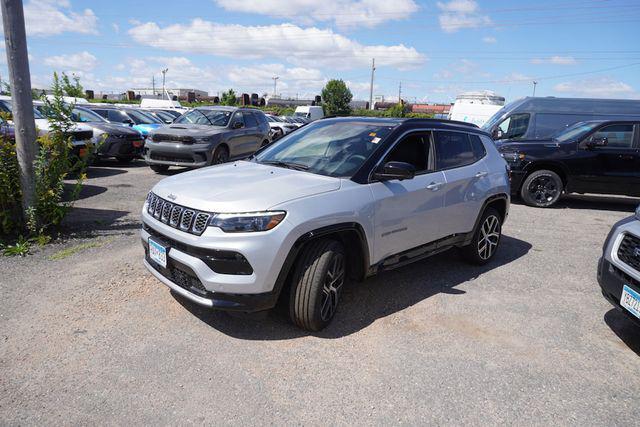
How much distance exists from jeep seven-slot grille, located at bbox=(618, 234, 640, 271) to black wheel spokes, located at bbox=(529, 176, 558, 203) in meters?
6.21

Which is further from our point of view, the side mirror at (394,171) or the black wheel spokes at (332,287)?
the side mirror at (394,171)

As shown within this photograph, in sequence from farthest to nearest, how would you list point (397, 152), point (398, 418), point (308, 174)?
point (397, 152), point (308, 174), point (398, 418)

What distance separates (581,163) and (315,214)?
800 centimetres

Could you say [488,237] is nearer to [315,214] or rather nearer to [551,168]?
[315,214]

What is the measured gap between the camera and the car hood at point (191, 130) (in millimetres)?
10625

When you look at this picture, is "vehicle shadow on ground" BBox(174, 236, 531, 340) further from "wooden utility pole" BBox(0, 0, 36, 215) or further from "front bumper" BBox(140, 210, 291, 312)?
"wooden utility pole" BBox(0, 0, 36, 215)

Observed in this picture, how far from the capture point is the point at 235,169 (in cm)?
418

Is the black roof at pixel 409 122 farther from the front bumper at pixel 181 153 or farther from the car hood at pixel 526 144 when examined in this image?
the front bumper at pixel 181 153

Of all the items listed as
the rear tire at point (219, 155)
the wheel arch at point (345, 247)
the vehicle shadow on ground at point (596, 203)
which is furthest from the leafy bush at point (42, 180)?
the vehicle shadow on ground at point (596, 203)

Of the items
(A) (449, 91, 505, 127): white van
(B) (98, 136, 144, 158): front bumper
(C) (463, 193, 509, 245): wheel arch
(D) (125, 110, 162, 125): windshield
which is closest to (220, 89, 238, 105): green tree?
(A) (449, 91, 505, 127): white van

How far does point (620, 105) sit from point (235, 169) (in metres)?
12.7

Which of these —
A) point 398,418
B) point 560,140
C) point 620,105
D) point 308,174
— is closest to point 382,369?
point 398,418

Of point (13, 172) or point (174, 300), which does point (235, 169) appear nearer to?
point (174, 300)

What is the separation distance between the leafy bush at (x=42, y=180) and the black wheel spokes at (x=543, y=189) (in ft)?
27.4
